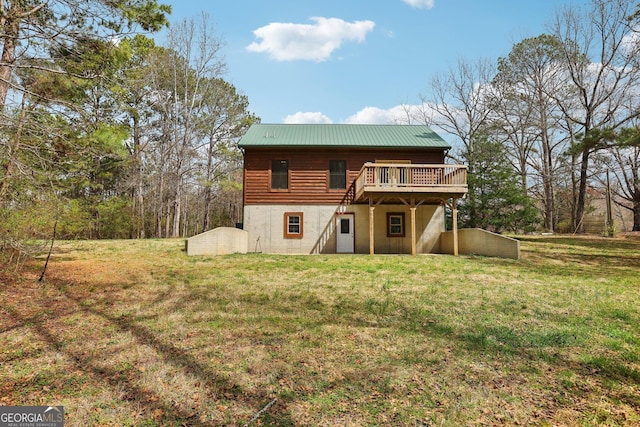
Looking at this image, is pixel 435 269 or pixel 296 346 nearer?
pixel 296 346

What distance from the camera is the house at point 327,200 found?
1628 cm

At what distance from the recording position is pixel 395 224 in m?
16.9

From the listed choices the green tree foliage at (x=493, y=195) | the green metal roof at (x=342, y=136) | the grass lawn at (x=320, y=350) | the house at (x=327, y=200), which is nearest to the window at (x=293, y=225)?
the house at (x=327, y=200)

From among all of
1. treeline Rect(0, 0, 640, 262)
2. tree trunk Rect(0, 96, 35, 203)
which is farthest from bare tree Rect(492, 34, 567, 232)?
tree trunk Rect(0, 96, 35, 203)

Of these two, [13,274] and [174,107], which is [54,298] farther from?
[174,107]

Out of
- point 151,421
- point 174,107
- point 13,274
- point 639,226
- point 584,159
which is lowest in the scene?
point 151,421

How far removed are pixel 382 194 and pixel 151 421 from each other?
41.8 ft

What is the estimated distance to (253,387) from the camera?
11.6ft

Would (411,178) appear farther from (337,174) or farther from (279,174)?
(279,174)

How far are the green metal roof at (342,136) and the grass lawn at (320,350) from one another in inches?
355

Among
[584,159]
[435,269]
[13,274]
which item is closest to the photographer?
[13,274]

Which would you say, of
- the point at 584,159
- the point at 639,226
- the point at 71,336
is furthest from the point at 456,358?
the point at 639,226

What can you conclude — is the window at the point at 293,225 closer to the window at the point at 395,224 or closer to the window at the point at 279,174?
the window at the point at 279,174

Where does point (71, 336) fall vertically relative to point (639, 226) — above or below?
below
